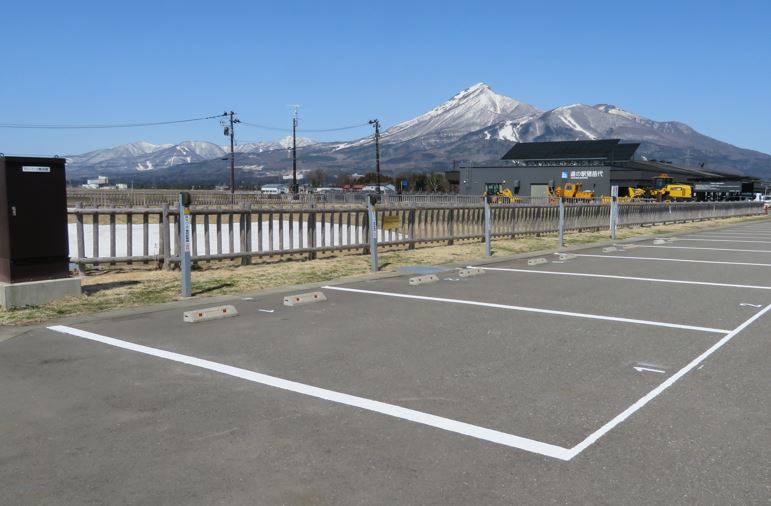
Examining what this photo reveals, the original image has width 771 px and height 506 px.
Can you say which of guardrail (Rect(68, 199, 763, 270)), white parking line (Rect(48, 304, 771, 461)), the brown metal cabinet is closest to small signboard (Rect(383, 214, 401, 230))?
guardrail (Rect(68, 199, 763, 270))

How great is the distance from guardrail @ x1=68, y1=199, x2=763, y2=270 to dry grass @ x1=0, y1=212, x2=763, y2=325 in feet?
1.04

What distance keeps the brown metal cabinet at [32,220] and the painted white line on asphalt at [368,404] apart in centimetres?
282

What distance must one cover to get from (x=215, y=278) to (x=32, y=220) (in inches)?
141

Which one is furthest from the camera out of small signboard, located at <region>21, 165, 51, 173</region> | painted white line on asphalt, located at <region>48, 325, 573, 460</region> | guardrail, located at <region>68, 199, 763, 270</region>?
guardrail, located at <region>68, 199, 763, 270</region>

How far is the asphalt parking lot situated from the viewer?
13.0 ft

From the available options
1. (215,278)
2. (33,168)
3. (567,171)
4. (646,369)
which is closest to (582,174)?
(567,171)

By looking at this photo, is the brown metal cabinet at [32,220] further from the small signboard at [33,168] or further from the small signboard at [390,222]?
the small signboard at [390,222]

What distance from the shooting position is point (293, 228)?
57.4 ft

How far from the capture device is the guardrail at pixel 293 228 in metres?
13.2

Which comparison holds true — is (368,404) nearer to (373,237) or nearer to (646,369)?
(646,369)

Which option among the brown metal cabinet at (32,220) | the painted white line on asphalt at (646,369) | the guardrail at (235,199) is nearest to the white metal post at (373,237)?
the brown metal cabinet at (32,220)

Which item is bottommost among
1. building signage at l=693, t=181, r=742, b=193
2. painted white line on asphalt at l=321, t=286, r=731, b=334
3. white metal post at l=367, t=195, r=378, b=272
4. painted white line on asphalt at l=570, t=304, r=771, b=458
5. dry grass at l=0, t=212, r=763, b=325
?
painted white line on asphalt at l=570, t=304, r=771, b=458

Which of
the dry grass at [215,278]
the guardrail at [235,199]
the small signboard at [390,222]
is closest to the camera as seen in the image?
the dry grass at [215,278]

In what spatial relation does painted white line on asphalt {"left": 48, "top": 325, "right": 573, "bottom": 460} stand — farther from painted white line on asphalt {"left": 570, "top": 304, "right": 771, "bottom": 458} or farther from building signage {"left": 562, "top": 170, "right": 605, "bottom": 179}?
building signage {"left": 562, "top": 170, "right": 605, "bottom": 179}
